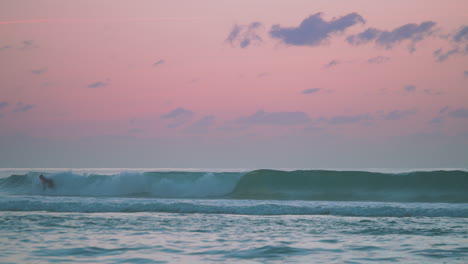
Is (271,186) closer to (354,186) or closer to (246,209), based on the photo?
(354,186)

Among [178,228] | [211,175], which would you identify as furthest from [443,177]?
[178,228]

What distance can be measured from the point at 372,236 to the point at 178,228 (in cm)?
402

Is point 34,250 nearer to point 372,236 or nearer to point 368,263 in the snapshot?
point 368,263

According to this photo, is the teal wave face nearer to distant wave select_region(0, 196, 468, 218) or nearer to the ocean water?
the ocean water

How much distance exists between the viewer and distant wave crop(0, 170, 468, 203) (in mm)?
21469

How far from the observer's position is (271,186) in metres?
23.6

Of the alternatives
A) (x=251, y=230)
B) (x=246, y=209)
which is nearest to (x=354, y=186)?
(x=246, y=209)

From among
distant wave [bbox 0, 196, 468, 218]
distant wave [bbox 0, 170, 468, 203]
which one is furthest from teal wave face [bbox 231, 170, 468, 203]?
distant wave [bbox 0, 196, 468, 218]

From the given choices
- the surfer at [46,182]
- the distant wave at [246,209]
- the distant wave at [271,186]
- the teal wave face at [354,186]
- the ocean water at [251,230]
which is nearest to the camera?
the ocean water at [251,230]

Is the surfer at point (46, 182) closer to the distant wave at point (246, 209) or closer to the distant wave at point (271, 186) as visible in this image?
the distant wave at point (271, 186)

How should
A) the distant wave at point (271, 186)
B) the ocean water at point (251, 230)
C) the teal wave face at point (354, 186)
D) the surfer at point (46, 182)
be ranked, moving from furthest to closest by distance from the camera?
the surfer at point (46, 182) < the distant wave at point (271, 186) < the teal wave face at point (354, 186) < the ocean water at point (251, 230)

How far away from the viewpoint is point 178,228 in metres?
10.8

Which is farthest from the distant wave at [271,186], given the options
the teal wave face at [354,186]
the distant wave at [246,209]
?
the distant wave at [246,209]

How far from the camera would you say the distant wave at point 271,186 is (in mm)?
21469
